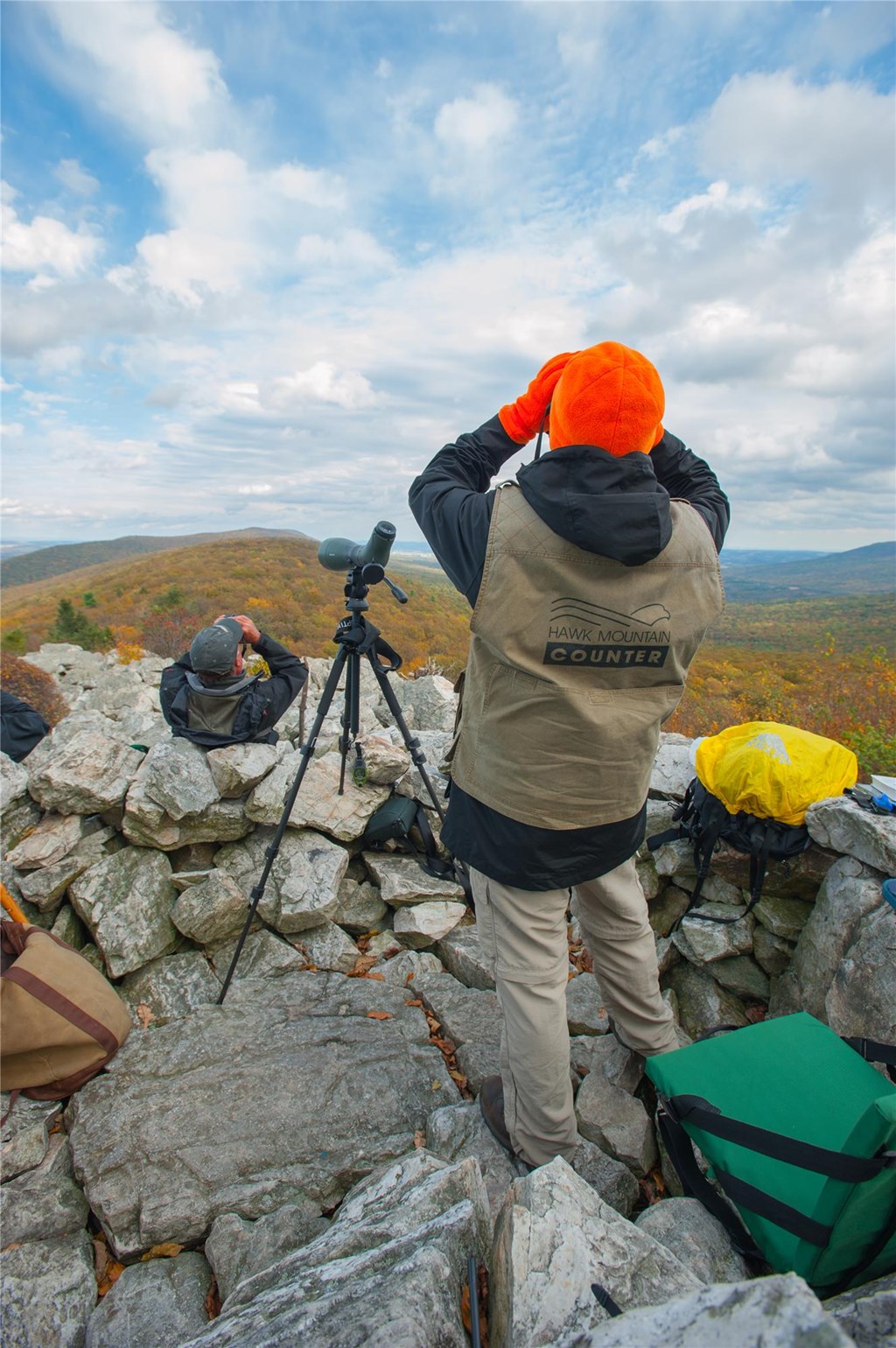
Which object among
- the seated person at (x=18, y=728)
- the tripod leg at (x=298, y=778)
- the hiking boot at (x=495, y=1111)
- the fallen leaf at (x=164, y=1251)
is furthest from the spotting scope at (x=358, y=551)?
the seated person at (x=18, y=728)

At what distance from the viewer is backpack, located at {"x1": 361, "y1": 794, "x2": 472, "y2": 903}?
4250mm

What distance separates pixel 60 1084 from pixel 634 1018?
2651mm

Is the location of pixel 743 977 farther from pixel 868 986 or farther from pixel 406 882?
pixel 406 882

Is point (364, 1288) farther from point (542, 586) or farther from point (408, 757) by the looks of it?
point (408, 757)

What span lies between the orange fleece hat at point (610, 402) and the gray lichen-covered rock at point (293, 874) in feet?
10.4

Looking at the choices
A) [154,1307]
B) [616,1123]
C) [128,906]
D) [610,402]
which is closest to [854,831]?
[616,1123]

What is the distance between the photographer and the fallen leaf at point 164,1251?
7.31 feet

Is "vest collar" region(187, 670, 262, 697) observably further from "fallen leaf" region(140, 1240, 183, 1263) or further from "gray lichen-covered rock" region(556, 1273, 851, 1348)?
"gray lichen-covered rock" region(556, 1273, 851, 1348)

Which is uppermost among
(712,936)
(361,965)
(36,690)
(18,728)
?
(18,728)

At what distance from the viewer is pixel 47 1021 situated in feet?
8.79

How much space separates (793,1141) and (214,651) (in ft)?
13.0

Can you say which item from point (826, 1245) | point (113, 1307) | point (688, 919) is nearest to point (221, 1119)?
point (113, 1307)

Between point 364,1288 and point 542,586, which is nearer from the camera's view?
point 364,1288

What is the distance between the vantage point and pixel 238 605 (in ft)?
103
